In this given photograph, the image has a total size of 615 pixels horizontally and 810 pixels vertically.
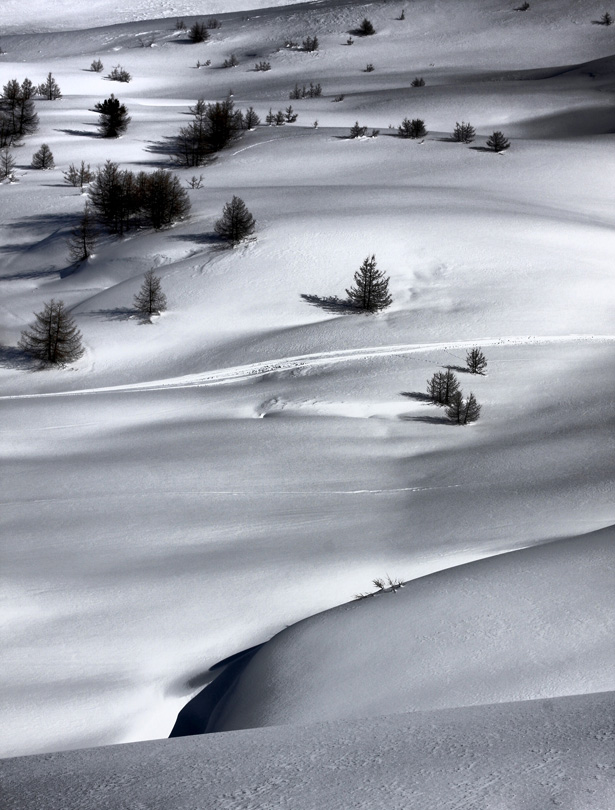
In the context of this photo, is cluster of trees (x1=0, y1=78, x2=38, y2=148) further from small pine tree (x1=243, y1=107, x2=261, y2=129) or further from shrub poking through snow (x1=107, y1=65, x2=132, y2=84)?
small pine tree (x1=243, y1=107, x2=261, y2=129)

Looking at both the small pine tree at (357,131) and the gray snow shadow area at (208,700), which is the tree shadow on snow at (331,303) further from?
the small pine tree at (357,131)

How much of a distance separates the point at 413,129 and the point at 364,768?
22586mm

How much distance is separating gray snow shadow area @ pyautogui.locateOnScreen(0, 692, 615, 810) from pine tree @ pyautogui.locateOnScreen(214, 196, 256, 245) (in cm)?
1452

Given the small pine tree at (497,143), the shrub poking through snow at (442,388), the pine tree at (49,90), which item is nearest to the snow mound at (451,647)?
the shrub poking through snow at (442,388)

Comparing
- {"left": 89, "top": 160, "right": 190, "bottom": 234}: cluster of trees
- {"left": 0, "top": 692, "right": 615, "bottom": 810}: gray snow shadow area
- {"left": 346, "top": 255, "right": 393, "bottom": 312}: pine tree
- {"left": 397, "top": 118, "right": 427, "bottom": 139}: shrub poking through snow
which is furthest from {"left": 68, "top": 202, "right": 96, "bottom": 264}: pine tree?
{"left": 0, "top": 692, "right": 615, "bottom": 810}: gray snow shadow area

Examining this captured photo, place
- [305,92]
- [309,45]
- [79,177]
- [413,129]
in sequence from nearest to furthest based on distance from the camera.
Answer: [79,177], [413,129], [305,92], [309,45]

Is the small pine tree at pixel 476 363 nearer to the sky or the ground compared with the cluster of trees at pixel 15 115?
nearer to the ground

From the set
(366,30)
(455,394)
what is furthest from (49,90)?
(455,394)

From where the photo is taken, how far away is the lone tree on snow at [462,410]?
11.8m

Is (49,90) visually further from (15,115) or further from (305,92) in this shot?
(305,92)

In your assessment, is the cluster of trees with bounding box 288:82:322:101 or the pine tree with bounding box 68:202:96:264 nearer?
the pine tree with bounding box 68:202:96:264

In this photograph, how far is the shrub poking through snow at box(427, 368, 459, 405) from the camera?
12.2 m

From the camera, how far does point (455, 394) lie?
11992 millimetres

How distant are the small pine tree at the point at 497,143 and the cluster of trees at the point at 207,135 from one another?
730 centimetres
